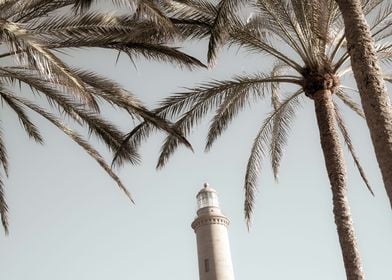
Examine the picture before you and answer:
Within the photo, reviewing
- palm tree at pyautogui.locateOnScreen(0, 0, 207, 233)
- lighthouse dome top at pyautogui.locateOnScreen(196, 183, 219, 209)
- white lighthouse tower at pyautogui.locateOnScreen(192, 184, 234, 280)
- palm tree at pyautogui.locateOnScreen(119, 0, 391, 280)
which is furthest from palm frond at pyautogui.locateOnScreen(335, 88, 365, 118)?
lighthouse dome top at pyautogui.locateOnScreen(196, 183, 219, 209)

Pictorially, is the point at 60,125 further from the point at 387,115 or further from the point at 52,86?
the point at 387,115

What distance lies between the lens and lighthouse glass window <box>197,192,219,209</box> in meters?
34.5

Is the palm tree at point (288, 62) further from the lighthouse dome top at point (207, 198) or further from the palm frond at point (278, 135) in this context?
the lighthouse dome top at point (207, 198)

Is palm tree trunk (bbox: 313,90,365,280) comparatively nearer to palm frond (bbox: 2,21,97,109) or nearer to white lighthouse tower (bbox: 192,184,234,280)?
palm frond (bbox: 2,21,97,109)

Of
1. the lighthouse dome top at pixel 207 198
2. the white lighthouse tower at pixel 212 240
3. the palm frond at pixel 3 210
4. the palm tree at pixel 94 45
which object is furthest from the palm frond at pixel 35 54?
the lighthouse dome top at pixel 207 198

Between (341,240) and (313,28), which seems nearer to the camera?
(341,240)

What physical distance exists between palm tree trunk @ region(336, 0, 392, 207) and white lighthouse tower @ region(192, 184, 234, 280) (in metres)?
24.8

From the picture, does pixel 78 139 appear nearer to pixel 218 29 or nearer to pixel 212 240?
pixel 218 29

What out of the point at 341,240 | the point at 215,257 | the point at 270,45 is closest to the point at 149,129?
the point at 270,45

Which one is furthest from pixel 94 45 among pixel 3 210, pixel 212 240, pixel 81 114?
pixel 212 240

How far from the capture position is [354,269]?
8797mm

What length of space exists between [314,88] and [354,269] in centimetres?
352

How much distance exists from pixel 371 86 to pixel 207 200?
2782 cm

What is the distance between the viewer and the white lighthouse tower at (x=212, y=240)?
31234 millimetres
